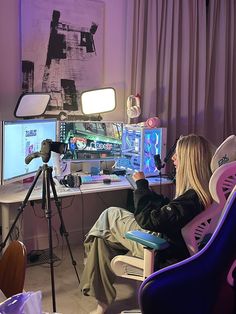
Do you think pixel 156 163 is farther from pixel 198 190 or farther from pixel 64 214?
pixel 198 190

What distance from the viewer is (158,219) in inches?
78.7

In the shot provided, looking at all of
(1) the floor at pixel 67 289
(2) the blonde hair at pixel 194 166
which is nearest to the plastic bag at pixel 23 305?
(2) the blonde hair at pixel 194 166

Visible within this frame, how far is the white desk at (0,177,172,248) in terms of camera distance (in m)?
2.71

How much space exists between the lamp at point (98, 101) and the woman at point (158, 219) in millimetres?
1195

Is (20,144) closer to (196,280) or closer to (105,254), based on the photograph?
(105,254)

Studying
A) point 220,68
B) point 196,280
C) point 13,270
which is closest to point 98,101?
point 220,68

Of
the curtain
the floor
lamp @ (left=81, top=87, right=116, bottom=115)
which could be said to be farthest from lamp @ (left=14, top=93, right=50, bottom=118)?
the curtain

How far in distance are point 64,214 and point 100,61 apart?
4.58 ft

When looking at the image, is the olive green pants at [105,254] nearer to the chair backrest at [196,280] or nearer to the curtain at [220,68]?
the chair backrest at [196,280]

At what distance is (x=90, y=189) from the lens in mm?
2998

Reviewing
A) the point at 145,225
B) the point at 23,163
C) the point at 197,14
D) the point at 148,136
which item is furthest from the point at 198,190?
the point at 197,14

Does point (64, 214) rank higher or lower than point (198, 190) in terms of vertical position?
lower

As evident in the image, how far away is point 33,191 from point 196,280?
1.76 meters

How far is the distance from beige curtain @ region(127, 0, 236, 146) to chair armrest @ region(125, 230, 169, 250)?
1850mm
